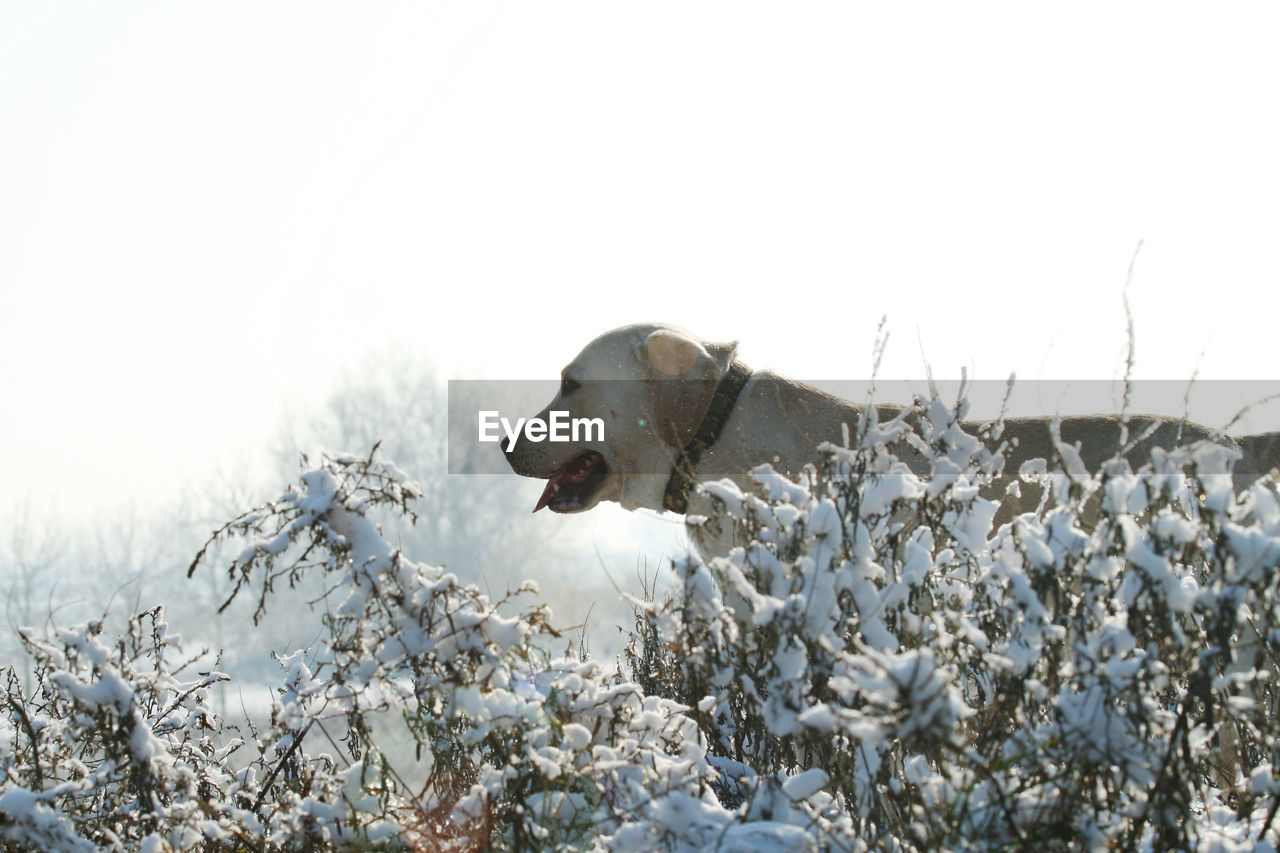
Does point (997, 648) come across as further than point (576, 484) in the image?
No

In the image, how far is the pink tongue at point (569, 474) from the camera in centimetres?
584

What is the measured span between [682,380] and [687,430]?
0.29m

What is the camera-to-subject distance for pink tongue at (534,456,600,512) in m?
5.84

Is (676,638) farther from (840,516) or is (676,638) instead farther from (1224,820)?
(1224,820)

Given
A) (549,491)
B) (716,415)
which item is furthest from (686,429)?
(549,491)

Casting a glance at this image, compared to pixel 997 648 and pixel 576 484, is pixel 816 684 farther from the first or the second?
pixel 576 484

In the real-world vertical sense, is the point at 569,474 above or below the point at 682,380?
below

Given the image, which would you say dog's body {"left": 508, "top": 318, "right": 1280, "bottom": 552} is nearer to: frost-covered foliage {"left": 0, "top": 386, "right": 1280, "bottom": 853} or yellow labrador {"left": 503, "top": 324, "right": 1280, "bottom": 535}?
yellow labrador {"left": 503, "top": 324, "right": 1280, "bottom": 535}

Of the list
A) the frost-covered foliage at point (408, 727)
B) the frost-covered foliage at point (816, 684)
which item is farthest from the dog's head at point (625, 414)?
the frost-covered foliage at point (408, 727)

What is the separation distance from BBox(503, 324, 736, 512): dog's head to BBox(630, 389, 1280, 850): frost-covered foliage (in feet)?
9.20

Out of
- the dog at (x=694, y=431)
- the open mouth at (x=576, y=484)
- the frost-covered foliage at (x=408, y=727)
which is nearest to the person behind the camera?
the frost-covered foliage at (x=408, y=727)

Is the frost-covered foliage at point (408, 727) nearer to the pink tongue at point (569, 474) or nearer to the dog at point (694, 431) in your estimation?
the dog at point (694, 431)

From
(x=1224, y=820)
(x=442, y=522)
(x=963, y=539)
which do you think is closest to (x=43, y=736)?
(x=963, y=539)

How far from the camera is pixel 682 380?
530 centimetres
